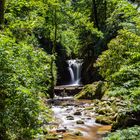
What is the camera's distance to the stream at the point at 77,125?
585 inches

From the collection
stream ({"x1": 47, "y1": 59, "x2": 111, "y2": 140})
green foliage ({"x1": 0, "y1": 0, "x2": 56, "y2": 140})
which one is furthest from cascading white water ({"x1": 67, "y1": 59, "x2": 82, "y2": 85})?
green foliage ({"x1": 0, "y1": 0, "x2": 56, "y2": 140})

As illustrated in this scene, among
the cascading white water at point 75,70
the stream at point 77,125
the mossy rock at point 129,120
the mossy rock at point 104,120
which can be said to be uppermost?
the cascading white water at point 75,70

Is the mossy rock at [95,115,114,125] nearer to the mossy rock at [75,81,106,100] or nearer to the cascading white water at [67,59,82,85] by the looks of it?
the mossy rock at [75,81,106,100]

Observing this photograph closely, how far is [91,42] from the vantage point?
120 feet

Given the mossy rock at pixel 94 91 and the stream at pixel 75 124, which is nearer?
the stream at pixel 75 124

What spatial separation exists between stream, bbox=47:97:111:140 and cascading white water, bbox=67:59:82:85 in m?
15.2

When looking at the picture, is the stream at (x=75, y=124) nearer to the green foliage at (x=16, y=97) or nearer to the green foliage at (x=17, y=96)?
the green foliage at (x=17, y=96)

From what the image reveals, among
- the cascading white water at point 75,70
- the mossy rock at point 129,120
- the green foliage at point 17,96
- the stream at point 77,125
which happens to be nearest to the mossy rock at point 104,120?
the stream at point 77,125

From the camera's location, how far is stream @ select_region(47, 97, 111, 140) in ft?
48.8

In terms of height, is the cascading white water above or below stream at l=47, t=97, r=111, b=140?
above

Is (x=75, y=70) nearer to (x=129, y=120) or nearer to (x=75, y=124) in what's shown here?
(x=75, y=124)

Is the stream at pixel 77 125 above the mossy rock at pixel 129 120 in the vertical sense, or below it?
below

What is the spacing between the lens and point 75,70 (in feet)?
128

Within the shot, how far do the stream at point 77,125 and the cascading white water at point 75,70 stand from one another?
15.2 meters
